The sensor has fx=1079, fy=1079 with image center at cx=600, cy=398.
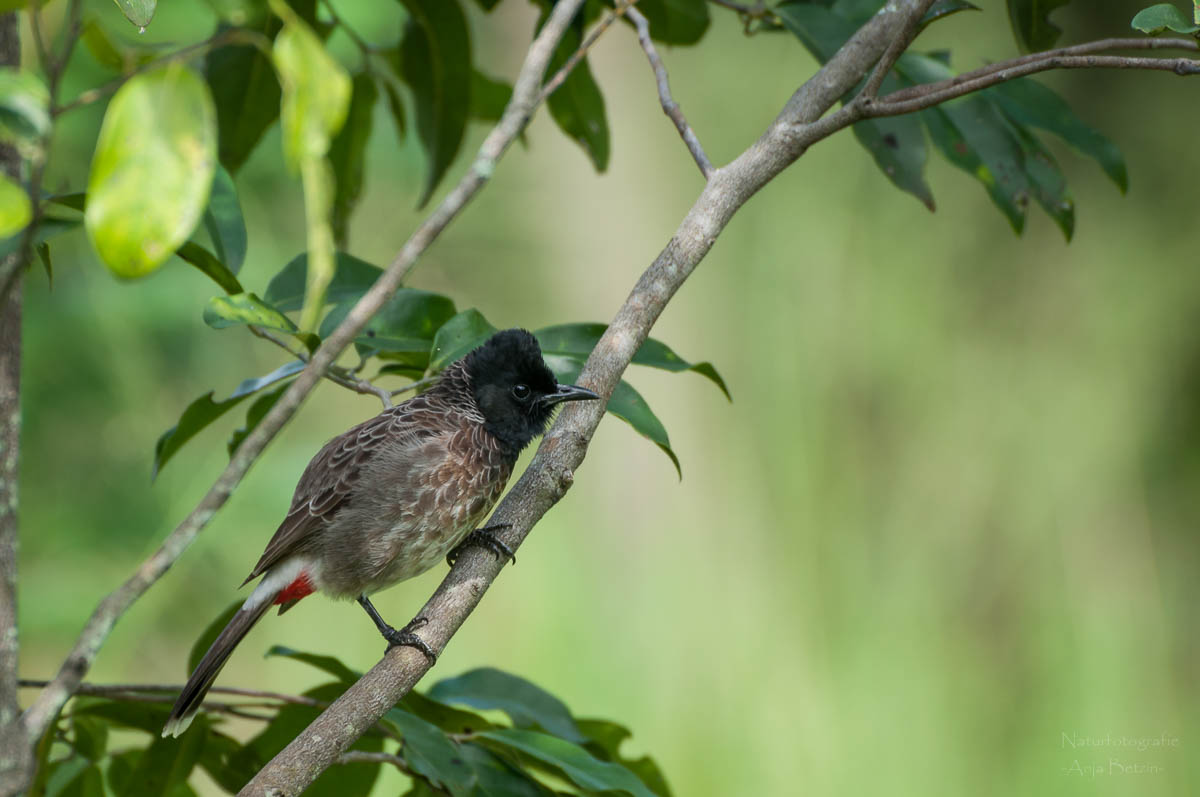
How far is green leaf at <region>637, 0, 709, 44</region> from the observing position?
2332 millimetres

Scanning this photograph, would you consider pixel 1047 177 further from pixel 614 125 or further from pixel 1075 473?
pixel 614 125

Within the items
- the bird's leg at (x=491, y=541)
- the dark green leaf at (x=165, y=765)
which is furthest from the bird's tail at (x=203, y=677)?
the bird's leg at (x=491, y=541)

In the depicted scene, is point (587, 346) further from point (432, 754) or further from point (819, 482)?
point (819, 482)

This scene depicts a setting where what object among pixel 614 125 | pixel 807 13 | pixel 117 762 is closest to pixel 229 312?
pixel 117 762

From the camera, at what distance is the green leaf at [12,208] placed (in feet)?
2.06

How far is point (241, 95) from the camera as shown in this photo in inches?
90.3

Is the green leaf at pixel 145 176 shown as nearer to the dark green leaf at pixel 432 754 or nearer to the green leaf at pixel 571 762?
the dark green leaf at pixel 432 754

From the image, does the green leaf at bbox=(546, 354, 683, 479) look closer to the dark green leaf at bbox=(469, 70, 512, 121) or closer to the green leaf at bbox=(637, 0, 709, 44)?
the green leaf at bbox=(637, 0, 709, 44)

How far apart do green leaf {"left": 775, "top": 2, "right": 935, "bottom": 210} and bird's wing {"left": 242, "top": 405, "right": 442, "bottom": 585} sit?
973mm

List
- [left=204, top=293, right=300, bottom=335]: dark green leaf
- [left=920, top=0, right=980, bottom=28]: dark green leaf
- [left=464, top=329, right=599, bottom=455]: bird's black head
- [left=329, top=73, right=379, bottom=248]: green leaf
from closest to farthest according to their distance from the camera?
[left=204, top=293, right=300, bottom=335]: dark green leaf
[left=920, top=0, right=980, bottom=28]: dark green leaf
[left=464, top=329, right=599, bottom=455]: bird's black head
[left=329, top=73, right=379, bottom=248]: green leaf

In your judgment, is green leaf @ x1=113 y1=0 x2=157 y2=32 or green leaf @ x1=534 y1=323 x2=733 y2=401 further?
green leaf @ x1=534 y1=323 x2=733 y2=401

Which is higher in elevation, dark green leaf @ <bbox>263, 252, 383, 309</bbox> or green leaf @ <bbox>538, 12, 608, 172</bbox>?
green leaf @ <bbox>538, 12, 608, 172</bbox>

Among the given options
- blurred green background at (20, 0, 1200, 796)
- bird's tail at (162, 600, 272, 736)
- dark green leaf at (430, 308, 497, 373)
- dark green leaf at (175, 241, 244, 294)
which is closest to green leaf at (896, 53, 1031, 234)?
dark green leaf at (430, 308, 497, 373)

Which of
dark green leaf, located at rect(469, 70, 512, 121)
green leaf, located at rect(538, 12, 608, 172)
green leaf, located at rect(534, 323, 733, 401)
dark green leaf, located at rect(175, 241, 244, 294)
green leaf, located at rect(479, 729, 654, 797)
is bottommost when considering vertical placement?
green leaf, located at rect(479, 729, 654, 797)
